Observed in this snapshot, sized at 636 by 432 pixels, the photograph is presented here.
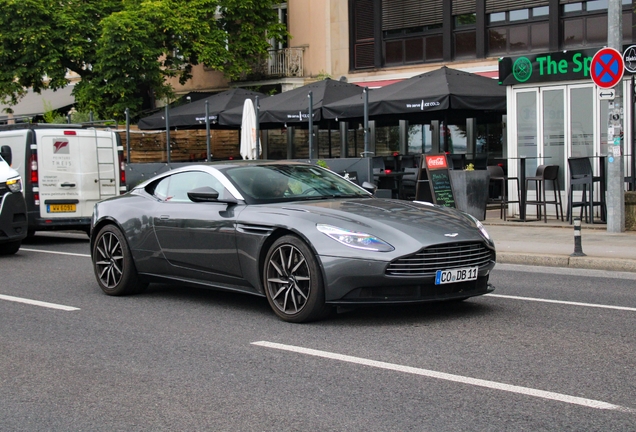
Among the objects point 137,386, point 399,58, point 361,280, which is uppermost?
point 399,58

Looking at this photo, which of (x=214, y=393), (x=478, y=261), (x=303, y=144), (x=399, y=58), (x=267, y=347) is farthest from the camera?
(x=303, y=144)

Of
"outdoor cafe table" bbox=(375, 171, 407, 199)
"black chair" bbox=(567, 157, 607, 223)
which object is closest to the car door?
"black chair" bbox=(567, 157, 607, 223)

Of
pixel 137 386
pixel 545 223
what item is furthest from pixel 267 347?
pixel 545 223

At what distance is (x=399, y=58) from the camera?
29375 mm

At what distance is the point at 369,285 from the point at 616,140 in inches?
330

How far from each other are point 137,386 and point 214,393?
0.58 m

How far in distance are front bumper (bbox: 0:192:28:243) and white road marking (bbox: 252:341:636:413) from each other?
8.33 meters

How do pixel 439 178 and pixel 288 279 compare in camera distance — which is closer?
pixel 288 279

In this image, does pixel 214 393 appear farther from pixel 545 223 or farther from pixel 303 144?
pixel 303 144

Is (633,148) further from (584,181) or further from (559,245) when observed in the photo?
(559,245)

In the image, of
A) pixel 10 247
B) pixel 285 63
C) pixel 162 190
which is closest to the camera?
pixel 162 190

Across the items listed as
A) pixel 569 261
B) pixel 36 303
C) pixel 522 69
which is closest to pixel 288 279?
pixel 36 303

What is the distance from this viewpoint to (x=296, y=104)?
22250 mm

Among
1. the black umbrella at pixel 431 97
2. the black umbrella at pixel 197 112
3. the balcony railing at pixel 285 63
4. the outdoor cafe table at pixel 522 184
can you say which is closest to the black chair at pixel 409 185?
the black umbrella at pixel 431 97
